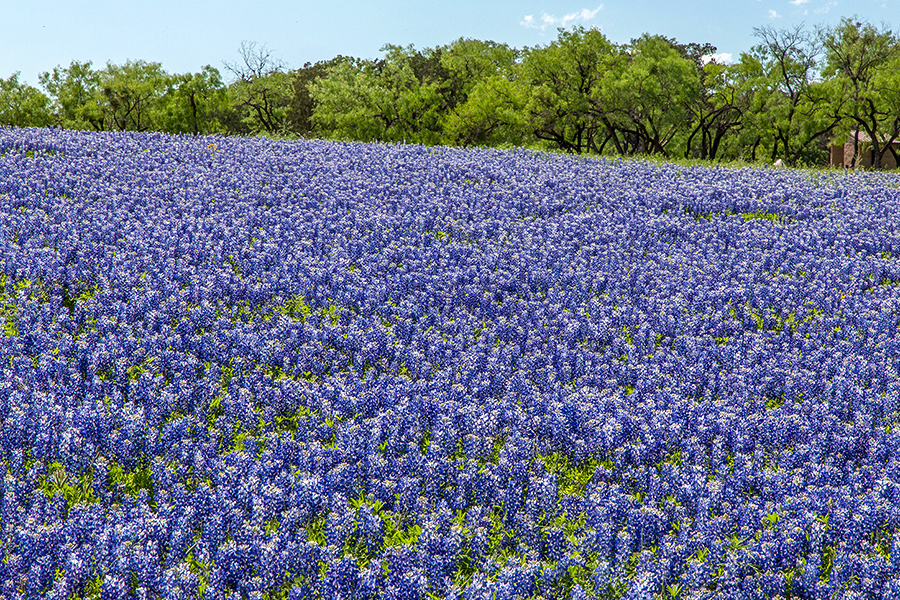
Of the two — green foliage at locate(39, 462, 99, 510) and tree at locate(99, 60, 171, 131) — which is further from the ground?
tree at locate(99, 60, 171, 131)

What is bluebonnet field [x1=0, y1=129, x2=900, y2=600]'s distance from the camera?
165 inches

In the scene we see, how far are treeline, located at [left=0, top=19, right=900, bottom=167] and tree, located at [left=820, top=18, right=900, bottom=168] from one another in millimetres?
92

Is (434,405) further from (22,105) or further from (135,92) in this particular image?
(22,105)

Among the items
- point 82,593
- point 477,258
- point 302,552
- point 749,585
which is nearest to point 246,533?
point 302,552

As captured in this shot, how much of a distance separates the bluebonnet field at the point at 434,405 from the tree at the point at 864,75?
138ft

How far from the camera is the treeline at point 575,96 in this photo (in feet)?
157

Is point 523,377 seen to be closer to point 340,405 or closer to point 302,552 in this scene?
point 340,405

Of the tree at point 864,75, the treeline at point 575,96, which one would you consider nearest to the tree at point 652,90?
the treeline at point 575,96

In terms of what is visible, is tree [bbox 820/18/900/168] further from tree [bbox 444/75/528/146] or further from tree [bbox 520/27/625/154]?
tree [bbox 444/75/528/146]

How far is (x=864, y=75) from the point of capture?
49.7 metres

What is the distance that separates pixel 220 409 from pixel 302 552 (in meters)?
2.20

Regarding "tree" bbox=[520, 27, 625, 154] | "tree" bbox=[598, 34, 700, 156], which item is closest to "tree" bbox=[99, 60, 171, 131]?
"tree" bbox=[520, 27, 625, 154]

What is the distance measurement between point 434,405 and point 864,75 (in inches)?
2163

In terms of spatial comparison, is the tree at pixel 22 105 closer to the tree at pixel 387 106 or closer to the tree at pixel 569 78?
the tree at pixel 387 106
